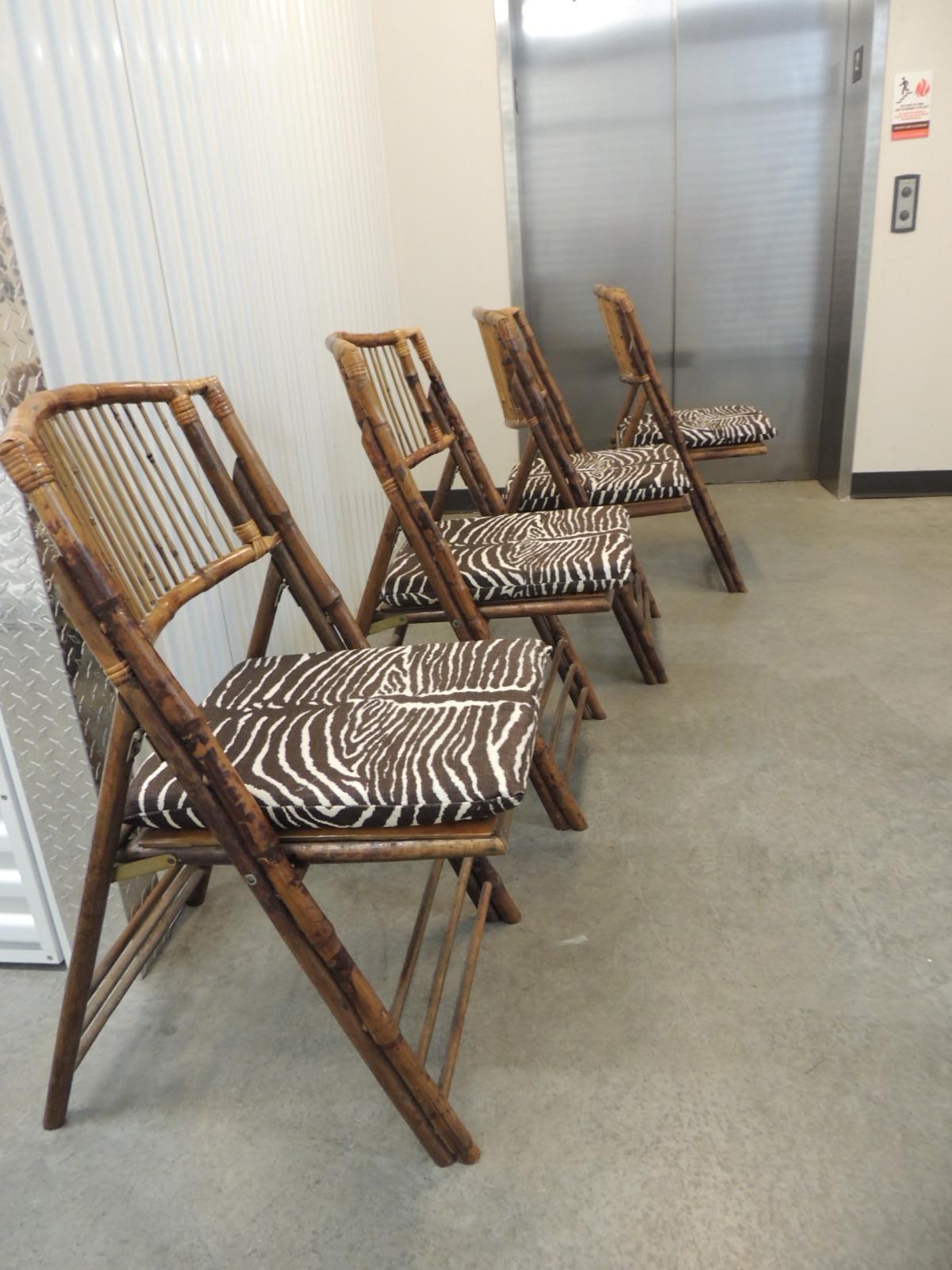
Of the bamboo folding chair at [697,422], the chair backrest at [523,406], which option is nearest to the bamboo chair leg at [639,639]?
the chair backrest at [523,406]

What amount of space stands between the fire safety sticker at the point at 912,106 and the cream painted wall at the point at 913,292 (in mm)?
19

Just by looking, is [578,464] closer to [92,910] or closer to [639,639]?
[639,639]

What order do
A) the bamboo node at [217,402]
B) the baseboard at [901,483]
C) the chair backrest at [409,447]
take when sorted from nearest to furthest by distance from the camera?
the bamboo node at [217,402] → the chair backrest at [409,447] → the baseboard at [901,483]

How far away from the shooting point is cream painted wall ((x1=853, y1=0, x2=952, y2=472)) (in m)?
3.13

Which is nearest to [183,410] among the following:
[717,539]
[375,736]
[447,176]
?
[375,736]

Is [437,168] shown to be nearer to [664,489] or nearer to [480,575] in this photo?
[664,489]

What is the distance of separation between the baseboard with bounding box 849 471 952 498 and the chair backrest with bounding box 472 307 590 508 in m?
1.87

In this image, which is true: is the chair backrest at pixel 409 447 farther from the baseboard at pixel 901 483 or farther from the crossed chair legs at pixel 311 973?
the baseboard at pixel 901 483

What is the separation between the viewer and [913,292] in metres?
3.40

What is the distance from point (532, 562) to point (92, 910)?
955 millimetres

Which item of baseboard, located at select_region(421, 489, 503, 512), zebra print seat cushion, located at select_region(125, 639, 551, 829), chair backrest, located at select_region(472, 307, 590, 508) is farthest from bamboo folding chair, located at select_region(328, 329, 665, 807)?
baseboard, located at select_region(421, 489, 503, 512)

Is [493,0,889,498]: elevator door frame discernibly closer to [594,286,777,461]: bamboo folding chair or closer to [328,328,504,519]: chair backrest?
[594,286,777,461]: bamboo folding chair

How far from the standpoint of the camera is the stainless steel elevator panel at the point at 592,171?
335 cm

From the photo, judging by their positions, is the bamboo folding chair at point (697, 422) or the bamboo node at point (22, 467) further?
the bamboo folding chair at point (697, 422)
